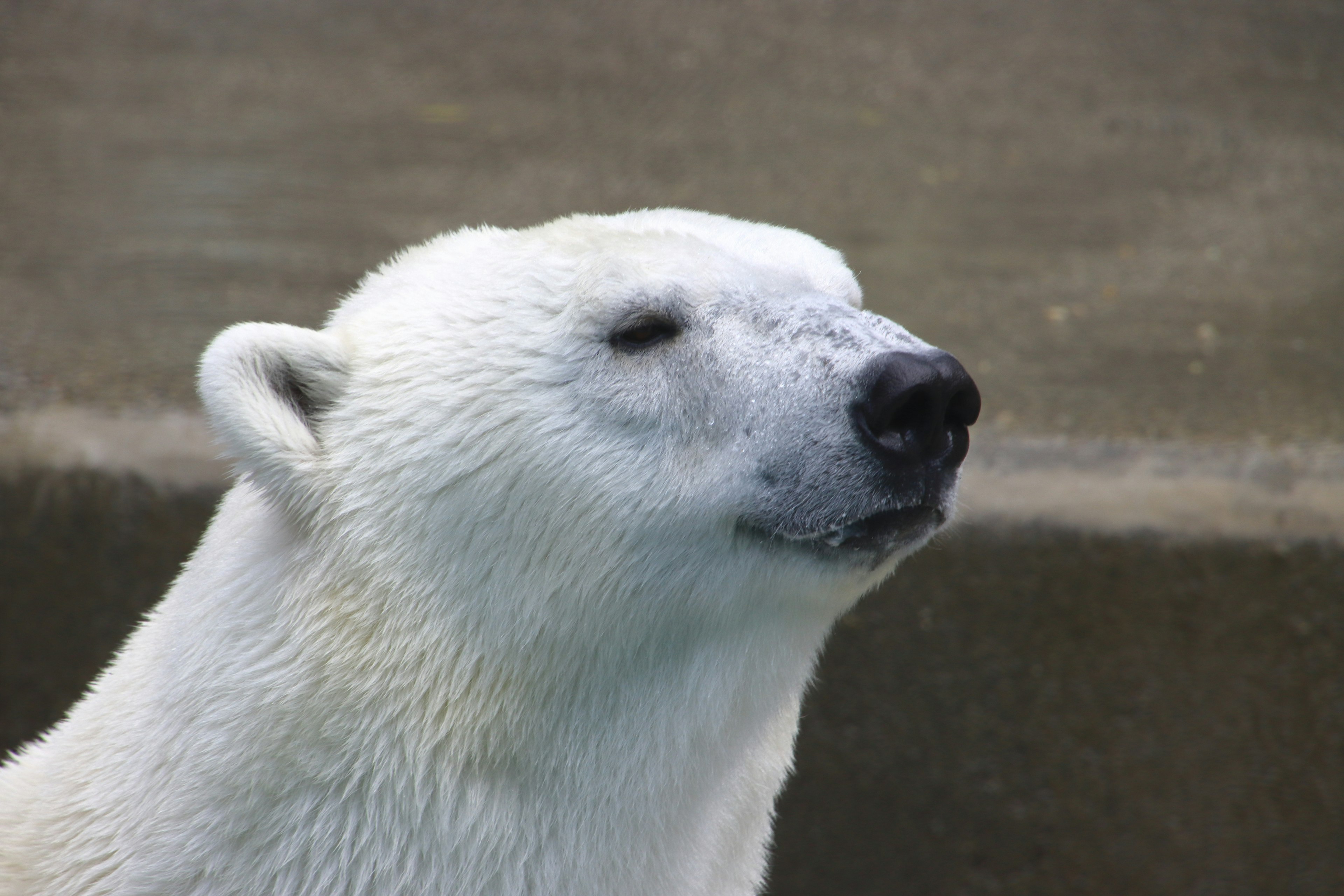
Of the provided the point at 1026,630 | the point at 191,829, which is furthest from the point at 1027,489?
the point at 191,829

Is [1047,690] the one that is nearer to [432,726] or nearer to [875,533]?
[875,533]

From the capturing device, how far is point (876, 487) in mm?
1312

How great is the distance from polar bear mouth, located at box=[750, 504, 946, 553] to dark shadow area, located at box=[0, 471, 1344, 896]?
101 cm

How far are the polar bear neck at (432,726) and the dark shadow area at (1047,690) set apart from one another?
3.44ft

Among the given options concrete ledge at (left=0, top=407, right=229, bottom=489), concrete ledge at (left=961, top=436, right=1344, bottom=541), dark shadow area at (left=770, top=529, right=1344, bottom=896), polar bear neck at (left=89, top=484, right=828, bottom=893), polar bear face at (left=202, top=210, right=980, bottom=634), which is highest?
polar bear face at (left=202, top=210, right=980, bottom=634)

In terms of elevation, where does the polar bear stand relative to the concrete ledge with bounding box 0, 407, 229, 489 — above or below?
above

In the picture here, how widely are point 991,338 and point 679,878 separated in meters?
1.90

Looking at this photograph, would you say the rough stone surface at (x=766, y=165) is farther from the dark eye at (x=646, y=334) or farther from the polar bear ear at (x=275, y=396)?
the dark eye at (x=646, y=334)

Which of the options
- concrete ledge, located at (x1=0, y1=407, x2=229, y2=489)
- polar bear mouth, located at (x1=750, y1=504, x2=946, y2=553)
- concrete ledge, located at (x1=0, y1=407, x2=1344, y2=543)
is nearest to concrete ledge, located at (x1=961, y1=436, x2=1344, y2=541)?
concrete ledge, located at (x1=0, y1=407, x2=1344, y2=543)

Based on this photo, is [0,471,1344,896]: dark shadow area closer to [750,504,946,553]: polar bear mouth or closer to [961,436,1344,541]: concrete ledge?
[961,436,1344,541]: concrete ledge

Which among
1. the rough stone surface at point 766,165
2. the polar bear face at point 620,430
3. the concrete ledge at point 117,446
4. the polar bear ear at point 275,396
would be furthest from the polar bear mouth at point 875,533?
the concrete ledge at point 117,446

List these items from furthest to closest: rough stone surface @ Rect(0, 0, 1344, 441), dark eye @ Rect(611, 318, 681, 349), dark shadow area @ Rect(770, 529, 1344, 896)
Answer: rough stone surface @ Rect(0, 0, 1344, 441), dark shadow area @ Rect(770, 529, 1344, 896), dark eye @ Rect(611, 318, 681, 349)

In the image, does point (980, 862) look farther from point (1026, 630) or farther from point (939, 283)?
point (939, 283)

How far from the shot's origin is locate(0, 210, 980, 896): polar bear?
134cm
